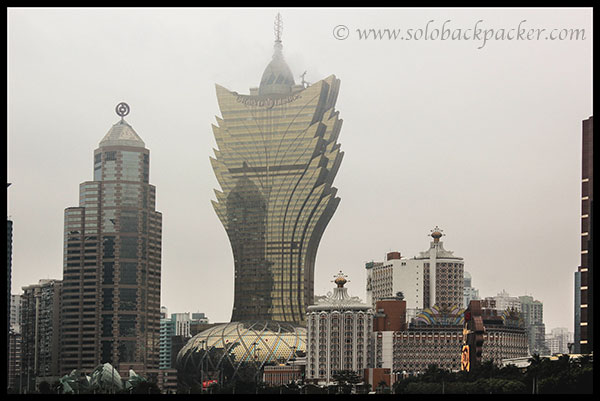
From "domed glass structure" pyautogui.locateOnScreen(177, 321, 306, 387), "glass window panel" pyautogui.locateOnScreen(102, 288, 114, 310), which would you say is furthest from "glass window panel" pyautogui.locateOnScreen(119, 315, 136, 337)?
"domed glass structure" pyautogui.locateOnScreen(177, 321, 306, 387)

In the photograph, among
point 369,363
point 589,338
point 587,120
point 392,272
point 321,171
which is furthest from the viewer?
point 321,171

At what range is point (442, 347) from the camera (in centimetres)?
13238

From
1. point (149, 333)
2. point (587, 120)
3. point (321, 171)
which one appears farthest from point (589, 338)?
point (149, 333)

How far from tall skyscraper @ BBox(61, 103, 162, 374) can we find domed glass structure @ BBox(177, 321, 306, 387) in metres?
11.2

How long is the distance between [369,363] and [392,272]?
2862 centimetres

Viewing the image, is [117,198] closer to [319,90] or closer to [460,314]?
[319,90]

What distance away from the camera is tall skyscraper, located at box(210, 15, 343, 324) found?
173500mm

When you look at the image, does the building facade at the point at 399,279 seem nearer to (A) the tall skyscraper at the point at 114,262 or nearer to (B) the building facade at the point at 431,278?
(B) the building facade at the point at 431,278

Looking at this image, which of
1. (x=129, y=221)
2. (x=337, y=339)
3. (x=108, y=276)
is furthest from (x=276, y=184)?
(x=337, y=339)

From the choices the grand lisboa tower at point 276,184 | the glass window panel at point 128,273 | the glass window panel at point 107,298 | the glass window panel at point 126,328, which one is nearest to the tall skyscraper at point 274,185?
the grand lisboa tower at point 276,184

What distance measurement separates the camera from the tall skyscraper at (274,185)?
174 meters

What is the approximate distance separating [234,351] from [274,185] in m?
31.0

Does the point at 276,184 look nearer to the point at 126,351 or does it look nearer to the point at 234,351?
the point at 234,351

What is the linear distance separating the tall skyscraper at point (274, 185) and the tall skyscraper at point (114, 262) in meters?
11.8
